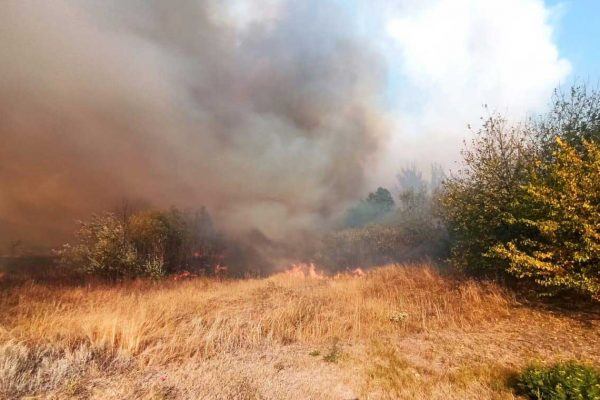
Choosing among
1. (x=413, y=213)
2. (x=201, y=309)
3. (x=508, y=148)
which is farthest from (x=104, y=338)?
(x=413, y=213)

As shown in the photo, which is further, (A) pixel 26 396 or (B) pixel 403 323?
(B) pixel 403 323

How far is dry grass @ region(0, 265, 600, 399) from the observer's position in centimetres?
694

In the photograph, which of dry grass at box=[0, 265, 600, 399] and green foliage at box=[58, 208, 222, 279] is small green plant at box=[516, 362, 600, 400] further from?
green foliage at box=[58, 208, 222, 279]

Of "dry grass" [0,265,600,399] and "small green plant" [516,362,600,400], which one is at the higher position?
"small green plant" [516,362,600,400]

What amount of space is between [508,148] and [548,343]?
33.5ft

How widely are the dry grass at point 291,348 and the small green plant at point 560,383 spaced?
0.50 metres

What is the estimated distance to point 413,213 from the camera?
161 ft

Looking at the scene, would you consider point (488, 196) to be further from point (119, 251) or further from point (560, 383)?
point (119, 251)

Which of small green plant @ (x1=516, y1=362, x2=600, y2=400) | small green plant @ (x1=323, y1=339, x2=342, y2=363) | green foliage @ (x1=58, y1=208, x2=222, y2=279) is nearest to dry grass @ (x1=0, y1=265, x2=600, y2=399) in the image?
small green plant @ (x1=323, y1=339, x2=342, y2=363)

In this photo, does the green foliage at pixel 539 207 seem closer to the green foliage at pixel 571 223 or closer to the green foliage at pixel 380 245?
the green foliage at pixel 571 223

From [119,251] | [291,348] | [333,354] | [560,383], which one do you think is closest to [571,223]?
[560,383]

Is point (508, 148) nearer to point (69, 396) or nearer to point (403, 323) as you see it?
point (403, 323)

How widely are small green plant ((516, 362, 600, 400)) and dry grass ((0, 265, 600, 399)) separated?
19.8 inches

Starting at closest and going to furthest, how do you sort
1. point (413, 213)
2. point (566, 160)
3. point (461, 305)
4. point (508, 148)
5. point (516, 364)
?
point (516, 364), point (566, 160), point (461, 305), point (508, 148), point (413, 213)
